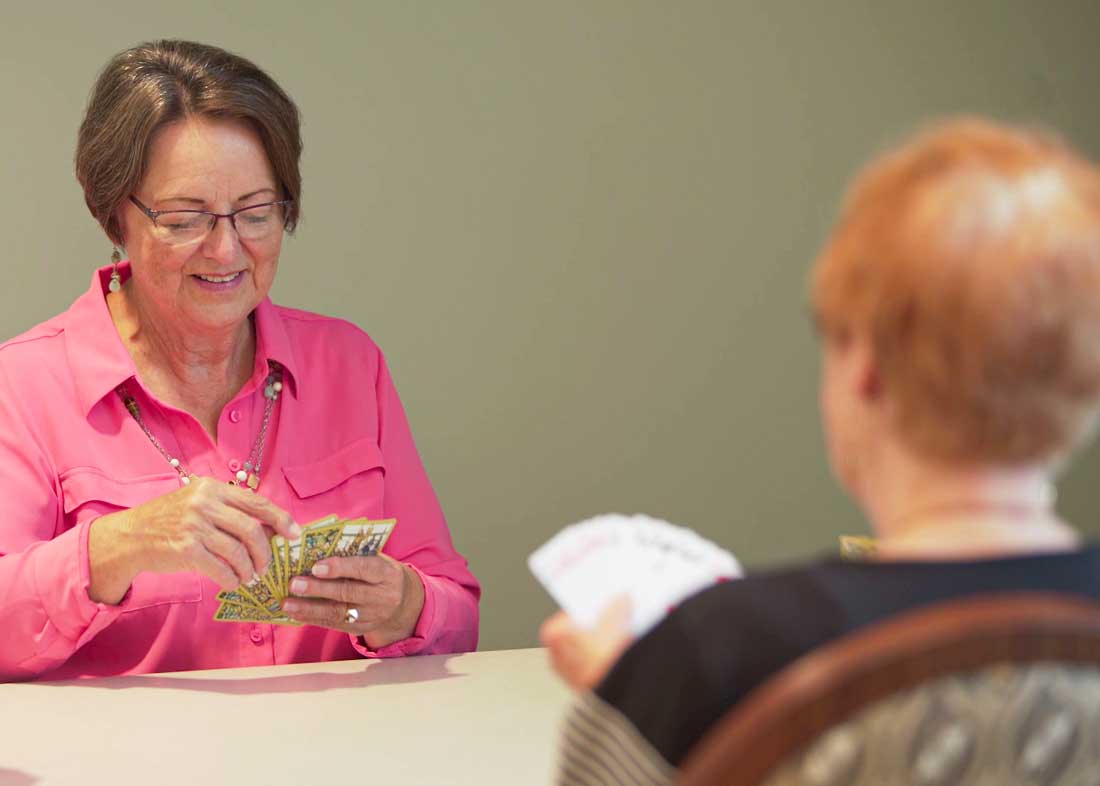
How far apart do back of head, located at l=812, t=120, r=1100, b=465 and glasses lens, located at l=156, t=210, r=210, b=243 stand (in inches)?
69.3

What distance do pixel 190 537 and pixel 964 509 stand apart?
149cm

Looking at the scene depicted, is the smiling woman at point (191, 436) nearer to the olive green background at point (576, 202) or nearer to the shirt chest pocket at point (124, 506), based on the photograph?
the shirt chest pocket at point (124, 506)

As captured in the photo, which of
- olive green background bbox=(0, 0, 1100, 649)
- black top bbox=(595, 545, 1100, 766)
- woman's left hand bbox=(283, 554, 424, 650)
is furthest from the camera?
olive green background bbox=(0, 0, 1100, 649)

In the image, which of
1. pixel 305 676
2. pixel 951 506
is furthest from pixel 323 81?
pixel 951 506

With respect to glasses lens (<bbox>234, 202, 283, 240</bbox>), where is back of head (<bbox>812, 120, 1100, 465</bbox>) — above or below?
above

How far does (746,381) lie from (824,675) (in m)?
4.13

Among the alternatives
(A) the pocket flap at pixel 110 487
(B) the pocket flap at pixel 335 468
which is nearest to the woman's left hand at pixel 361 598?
(B) the pocket flap at pixel 335 468

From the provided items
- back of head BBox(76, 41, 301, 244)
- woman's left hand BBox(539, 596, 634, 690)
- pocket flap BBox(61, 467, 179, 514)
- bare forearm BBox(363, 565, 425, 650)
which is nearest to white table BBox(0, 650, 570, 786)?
bare forearm BBox(363, 565, 425, 650)

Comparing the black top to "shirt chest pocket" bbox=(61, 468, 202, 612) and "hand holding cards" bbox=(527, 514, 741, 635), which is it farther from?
"shirt chest pocket" bbox=(61, 468, 202, 612)

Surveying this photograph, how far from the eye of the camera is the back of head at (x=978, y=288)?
917 millimetres

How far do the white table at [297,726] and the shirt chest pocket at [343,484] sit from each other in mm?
354

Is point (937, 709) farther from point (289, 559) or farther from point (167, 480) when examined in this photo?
point (167, 480)

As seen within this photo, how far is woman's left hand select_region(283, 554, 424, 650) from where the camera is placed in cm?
239

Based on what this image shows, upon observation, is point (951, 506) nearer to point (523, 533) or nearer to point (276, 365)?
point (276, 365)
